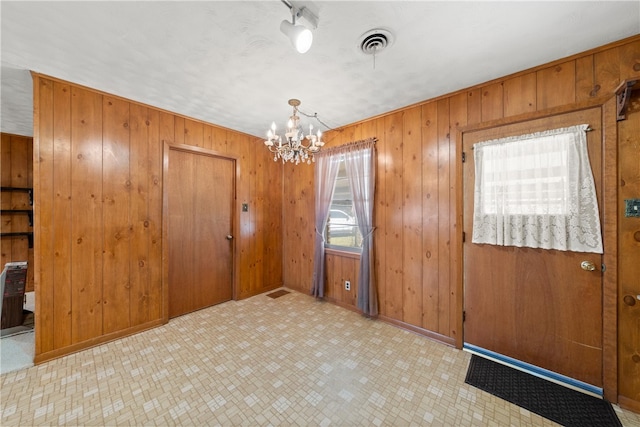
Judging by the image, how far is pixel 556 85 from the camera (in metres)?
1.95

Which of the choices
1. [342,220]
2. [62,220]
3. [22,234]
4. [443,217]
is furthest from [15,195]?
[443,217]

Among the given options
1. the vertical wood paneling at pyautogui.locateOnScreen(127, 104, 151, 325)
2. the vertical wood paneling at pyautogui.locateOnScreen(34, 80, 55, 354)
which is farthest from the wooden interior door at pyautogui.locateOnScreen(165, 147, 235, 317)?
the vertical wood paneling at pyautogui.locateOnScreen(34, 80, 55, 354)

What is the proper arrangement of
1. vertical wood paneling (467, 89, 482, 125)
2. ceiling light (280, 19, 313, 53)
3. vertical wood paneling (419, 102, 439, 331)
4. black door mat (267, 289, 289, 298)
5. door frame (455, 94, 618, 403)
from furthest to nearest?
1. black door mat (267, 289, 289, 298)
2. vertical wood paneling (419, 102, 439, 331)
3. vertical wood paneling (467, 89, 482, 125)
4. door frame (455, 94, 618, 403)
5. ceiling light (280, 19, 313, 53)

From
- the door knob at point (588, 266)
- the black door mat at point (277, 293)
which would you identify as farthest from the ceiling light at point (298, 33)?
the black door mat at point (277, 293)

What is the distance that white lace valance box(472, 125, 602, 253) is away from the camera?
184cm

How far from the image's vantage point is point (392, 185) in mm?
2939

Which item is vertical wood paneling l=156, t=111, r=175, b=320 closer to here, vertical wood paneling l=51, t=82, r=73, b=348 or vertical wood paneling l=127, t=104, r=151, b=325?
vertical wood paneling l=127, t=104, r=151, b=325

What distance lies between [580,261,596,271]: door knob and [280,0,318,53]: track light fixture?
2.56 m

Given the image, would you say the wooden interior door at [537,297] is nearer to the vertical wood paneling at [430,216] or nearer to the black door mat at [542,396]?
the black door mat at [542,396]

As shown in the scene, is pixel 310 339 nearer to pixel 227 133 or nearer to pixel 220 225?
pixel 220 225

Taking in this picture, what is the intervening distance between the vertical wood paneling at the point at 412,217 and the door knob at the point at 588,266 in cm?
124

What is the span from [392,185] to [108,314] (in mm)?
3452

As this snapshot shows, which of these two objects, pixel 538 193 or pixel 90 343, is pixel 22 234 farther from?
pixel 538 193

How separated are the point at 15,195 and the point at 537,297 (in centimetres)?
738
